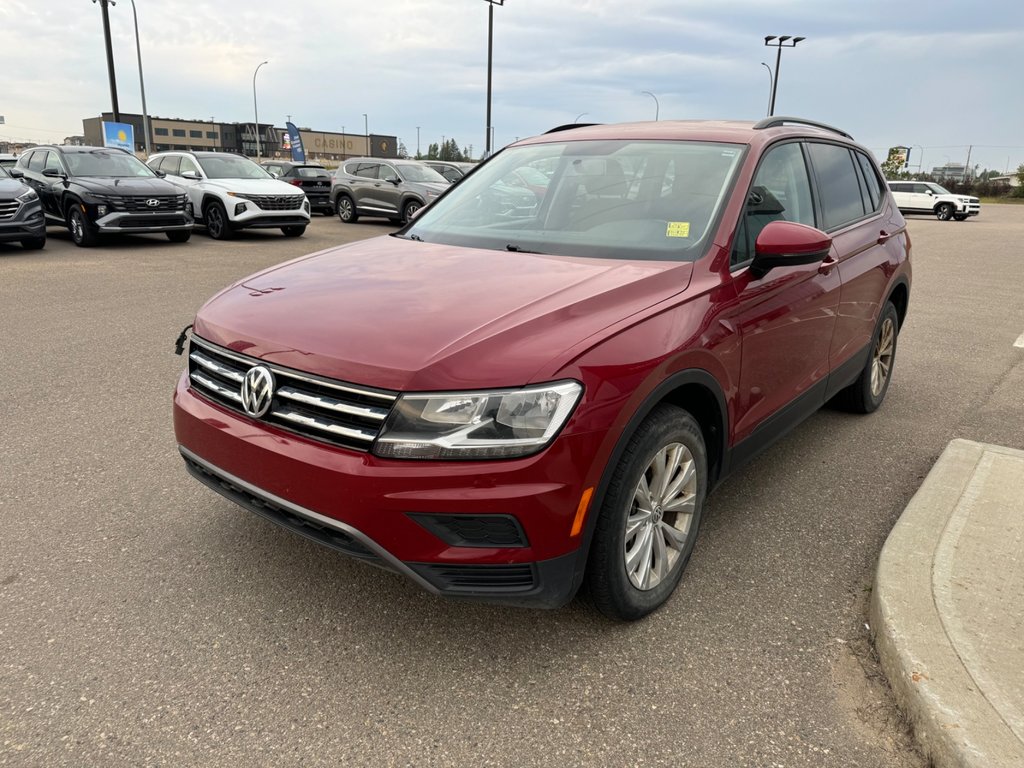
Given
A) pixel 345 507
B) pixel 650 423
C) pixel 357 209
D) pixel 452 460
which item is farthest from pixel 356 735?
pixel 357 209

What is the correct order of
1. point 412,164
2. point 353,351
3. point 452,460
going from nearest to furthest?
1. point 452,460
2. point 353,351
3. point 412,164

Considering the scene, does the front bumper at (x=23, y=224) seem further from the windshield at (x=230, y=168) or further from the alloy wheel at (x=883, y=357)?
the alloy wheel at (x=883, y=357)

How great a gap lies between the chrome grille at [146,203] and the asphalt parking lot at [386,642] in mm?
9554

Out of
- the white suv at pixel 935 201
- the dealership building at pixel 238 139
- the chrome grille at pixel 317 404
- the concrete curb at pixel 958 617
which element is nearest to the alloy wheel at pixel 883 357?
the concrete curb at pixel 958 617

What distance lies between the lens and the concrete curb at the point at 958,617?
6.86 ft

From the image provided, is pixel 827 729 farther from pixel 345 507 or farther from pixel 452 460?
pixel 345 507

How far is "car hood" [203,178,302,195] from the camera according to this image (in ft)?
48.1

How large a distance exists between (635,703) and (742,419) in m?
1.27

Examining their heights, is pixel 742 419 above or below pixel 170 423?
above

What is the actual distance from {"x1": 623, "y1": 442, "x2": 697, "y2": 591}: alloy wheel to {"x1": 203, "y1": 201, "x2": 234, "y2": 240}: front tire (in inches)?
540

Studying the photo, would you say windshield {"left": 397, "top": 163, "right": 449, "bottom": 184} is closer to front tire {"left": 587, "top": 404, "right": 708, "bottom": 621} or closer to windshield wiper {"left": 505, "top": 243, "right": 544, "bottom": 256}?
windshield wiper {"left": 505, "top": 243, "right": 544, "bottom": 256}

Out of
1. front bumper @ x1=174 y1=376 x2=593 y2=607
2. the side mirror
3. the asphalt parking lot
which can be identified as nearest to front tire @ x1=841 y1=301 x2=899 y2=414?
the asphalt parking lot

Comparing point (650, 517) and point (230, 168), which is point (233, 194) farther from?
point (650, 517)

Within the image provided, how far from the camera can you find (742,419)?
122 inches
